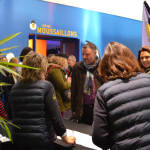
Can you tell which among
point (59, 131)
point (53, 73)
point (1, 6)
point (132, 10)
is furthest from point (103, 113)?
point (132, 10)

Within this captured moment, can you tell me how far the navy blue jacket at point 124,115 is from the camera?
1127 millimetres

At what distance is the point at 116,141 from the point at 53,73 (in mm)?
1881

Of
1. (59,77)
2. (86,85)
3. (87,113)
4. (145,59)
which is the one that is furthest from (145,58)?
(59,77)

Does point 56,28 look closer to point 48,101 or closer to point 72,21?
point 72,21

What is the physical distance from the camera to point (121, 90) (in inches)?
45.9

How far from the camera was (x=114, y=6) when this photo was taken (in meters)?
7.87

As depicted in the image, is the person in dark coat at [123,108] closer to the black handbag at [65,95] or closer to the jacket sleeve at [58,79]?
the jacket sleeve at [58,79]

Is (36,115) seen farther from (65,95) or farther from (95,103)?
(65,95)

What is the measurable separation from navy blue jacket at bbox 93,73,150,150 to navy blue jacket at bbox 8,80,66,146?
46cm

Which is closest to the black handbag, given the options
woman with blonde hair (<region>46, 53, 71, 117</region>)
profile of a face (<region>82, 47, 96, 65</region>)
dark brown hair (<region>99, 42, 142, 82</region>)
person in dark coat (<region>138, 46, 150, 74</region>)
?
woman with blonde hair (<region>46, 53, 71, 117</region>)

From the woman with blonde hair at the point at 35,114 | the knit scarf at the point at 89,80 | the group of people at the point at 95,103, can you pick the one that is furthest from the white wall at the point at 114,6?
the woman with blonde hair at the point at 35,114

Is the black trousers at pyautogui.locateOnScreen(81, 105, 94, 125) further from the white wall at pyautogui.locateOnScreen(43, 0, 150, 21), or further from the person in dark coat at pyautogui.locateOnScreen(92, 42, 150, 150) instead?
the white wall at pyautogui.locateOnScreen(43, 0, 150, 21)

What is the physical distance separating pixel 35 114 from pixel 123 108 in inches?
27.9

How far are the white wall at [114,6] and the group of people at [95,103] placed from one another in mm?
4711
